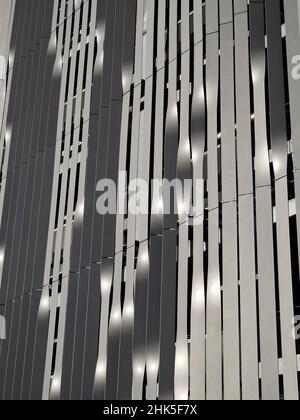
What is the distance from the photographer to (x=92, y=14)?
1009cm

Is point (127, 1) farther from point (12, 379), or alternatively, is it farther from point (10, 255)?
point (12, 379)

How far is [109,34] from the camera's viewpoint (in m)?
9.39

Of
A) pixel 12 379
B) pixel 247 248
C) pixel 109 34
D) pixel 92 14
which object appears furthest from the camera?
pixel 92 14

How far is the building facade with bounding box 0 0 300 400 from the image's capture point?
6266 mm

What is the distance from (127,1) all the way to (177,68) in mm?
1853

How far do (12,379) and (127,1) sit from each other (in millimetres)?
5300

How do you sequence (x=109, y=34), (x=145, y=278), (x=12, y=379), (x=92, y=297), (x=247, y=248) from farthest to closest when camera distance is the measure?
(x=109, y=34)
(x=12, y=379)
(x=92, y=297)
(x=145, y=278)
(x=247, y=248)

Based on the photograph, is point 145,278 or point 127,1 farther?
point 127,1

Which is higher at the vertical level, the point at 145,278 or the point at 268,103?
the point at 268,103

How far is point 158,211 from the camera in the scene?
24.6 feet

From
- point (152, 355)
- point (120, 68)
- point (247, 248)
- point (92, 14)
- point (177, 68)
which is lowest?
point (152, 355)

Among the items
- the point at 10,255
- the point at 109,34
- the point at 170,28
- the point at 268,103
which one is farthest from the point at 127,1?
the point at 10,255

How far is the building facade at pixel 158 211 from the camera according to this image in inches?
247

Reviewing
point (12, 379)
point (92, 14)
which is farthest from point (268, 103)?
point (12, 379)
